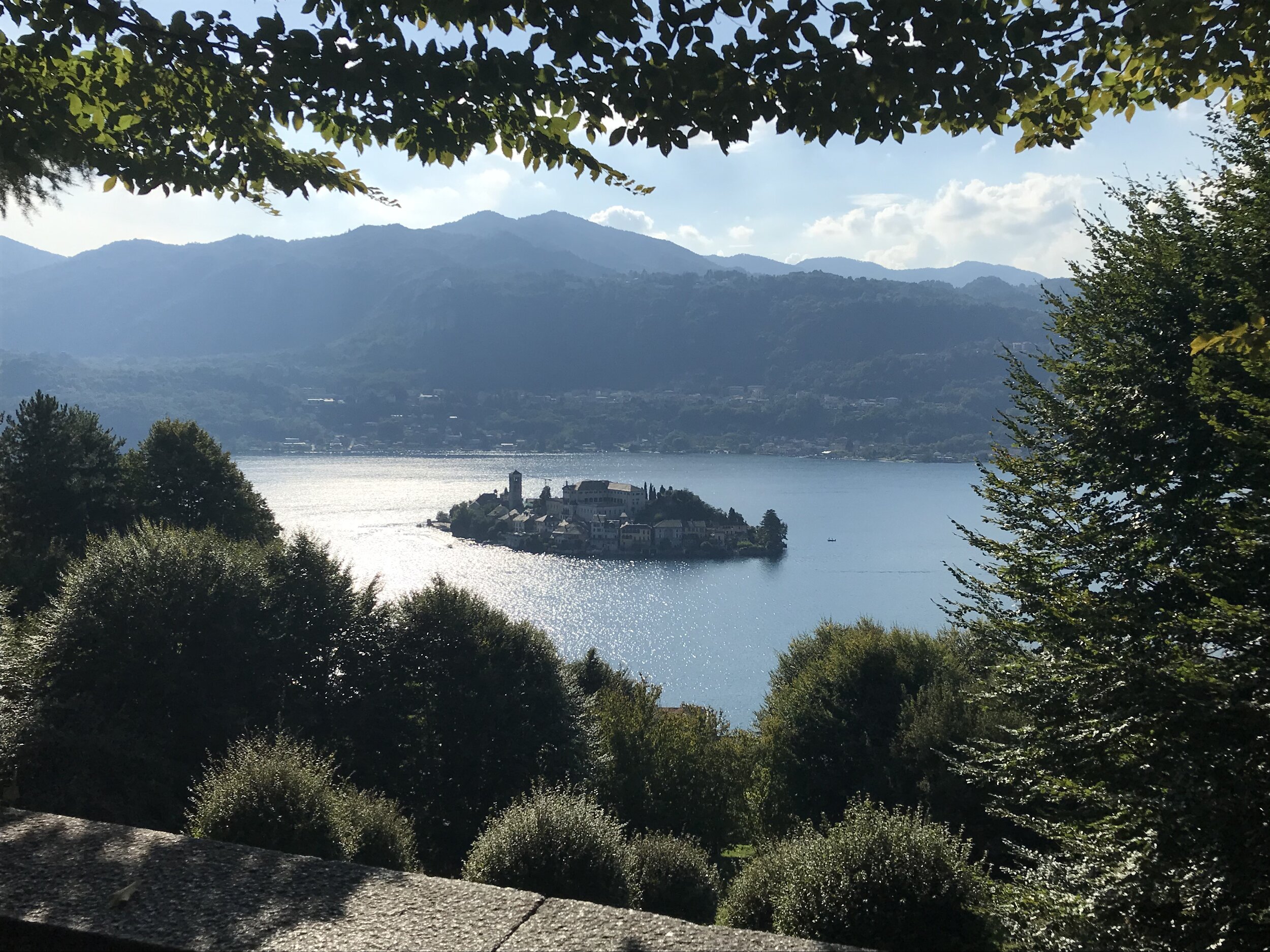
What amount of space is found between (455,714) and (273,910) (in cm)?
1420

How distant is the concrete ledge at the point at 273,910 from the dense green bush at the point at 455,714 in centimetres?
1260

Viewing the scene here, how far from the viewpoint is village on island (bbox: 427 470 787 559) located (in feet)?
250

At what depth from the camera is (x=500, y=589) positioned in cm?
6162

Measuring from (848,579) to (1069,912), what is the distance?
63.8m

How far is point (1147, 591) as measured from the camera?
6.57 m

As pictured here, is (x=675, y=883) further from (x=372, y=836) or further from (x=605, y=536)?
(x=605, y=536)

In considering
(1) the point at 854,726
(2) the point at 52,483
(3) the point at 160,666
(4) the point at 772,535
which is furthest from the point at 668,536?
(3) the point at 160,666

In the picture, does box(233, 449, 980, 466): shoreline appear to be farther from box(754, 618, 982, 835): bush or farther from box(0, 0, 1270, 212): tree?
box(0, 0, 1270, 212): tree

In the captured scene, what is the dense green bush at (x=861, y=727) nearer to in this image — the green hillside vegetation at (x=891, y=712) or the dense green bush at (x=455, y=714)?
the green hillside vegetation at (x=891, y=712)

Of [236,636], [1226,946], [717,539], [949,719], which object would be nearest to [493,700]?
[236,636]

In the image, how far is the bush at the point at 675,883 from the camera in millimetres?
9461

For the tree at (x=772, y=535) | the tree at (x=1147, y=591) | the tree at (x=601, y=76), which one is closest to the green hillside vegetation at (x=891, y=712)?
the tree at (x=1147, y=591)

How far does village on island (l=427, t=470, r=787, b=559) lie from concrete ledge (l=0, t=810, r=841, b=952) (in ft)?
239

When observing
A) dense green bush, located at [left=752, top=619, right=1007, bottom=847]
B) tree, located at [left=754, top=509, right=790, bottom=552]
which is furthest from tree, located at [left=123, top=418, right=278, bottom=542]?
tree, located at [left=754, top=509, right=790, bottom=552]
